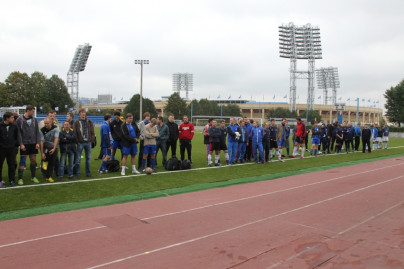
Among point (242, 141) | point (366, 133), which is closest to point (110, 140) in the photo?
point (242, 141)

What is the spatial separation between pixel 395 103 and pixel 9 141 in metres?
68.8

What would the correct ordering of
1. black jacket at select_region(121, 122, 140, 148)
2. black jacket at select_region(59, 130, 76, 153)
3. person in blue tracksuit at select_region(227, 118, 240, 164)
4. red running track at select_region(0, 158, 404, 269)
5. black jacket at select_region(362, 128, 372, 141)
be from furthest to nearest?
black jacket at select_region(362, 128, 372, 141)
person in blue tracksuit at select_region(227, 118, 240, 164)
black jacket at select_region(121, 122, 140, 148)
black jacket at select_region(59, 130, 76, 153)
red running track at select_region(0, 158, 404, 269)

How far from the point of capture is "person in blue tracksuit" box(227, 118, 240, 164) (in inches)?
539

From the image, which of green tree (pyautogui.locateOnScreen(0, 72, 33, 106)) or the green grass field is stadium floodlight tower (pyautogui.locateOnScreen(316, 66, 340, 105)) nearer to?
green tree (pyautogui.locateOnScreen(0, 72, 33, 106))

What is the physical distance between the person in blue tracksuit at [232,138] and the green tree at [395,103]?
193 feet

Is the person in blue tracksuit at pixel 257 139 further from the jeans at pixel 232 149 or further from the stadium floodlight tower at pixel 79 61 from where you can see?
the stadium floodlight tower at pixel 79 61

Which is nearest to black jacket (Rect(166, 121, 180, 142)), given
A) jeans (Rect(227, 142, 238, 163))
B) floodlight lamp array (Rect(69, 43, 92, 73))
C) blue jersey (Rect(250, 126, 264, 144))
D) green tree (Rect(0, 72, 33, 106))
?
jeans (Rect(227, 142, 238, 163))

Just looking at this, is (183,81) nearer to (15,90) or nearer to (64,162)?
(15,90)

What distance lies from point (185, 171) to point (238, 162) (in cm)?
378

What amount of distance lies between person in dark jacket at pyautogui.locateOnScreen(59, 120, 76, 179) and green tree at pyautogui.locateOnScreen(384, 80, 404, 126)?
65.7 metres

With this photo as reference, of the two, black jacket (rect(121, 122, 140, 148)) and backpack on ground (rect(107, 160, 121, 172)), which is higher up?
→ black jacket (rect(121, 122, 140, 148))

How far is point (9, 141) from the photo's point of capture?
26.9ft

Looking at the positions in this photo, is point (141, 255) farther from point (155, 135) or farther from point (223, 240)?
point (155, 135)

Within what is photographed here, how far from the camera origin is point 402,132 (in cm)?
5481
